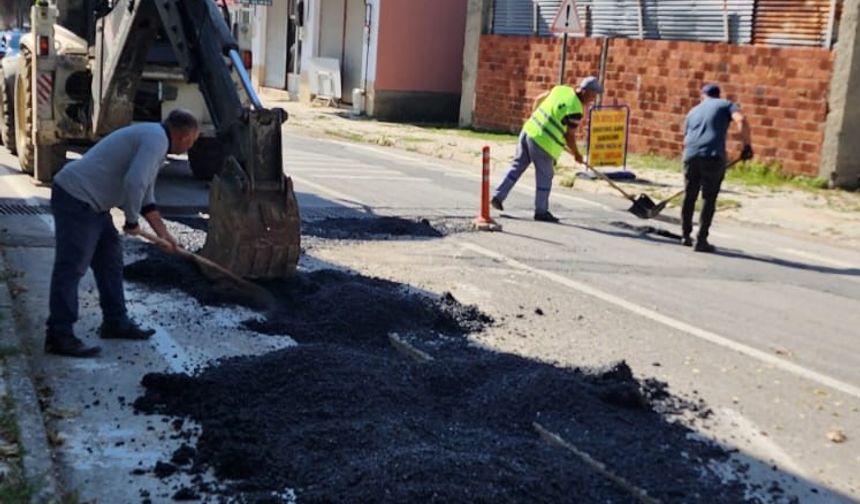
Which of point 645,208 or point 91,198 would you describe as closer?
point 91,198

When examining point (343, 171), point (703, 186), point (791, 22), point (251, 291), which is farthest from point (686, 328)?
point (791, 22)

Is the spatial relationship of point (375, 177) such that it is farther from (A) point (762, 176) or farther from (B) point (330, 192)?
(A) point (762, 176)

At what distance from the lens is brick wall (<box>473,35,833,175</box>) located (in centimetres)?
1745

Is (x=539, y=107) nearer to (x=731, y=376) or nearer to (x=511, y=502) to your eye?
(x=731, y=376)

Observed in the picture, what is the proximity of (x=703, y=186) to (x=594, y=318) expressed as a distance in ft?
13.7

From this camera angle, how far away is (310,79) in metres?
31.9

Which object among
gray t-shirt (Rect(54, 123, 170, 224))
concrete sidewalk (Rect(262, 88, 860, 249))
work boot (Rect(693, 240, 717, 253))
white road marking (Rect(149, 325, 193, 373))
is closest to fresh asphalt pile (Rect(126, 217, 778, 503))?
white road marking (Rect(149, 325, 193, 373))

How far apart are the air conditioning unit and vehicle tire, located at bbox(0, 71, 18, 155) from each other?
622 inches

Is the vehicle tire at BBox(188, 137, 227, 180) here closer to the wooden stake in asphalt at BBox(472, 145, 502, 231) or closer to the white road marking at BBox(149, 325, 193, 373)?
the wooden stake in asphalt at BBox(472, 145, 502, 231)

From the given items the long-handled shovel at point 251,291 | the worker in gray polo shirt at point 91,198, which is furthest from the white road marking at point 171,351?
the long-handled shovel at point 251,291

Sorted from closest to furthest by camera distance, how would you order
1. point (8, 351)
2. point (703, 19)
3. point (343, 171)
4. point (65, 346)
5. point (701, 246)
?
point (8, 351), point (65, 346), point (701, 246), point (343, 171), point (703, 19)

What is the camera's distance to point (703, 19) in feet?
64.7

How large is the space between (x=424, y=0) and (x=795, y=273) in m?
19.2

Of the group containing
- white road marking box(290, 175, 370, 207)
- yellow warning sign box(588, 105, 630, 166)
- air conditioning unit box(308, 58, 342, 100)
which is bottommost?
white road marking box(290, 175, 370, 207)
